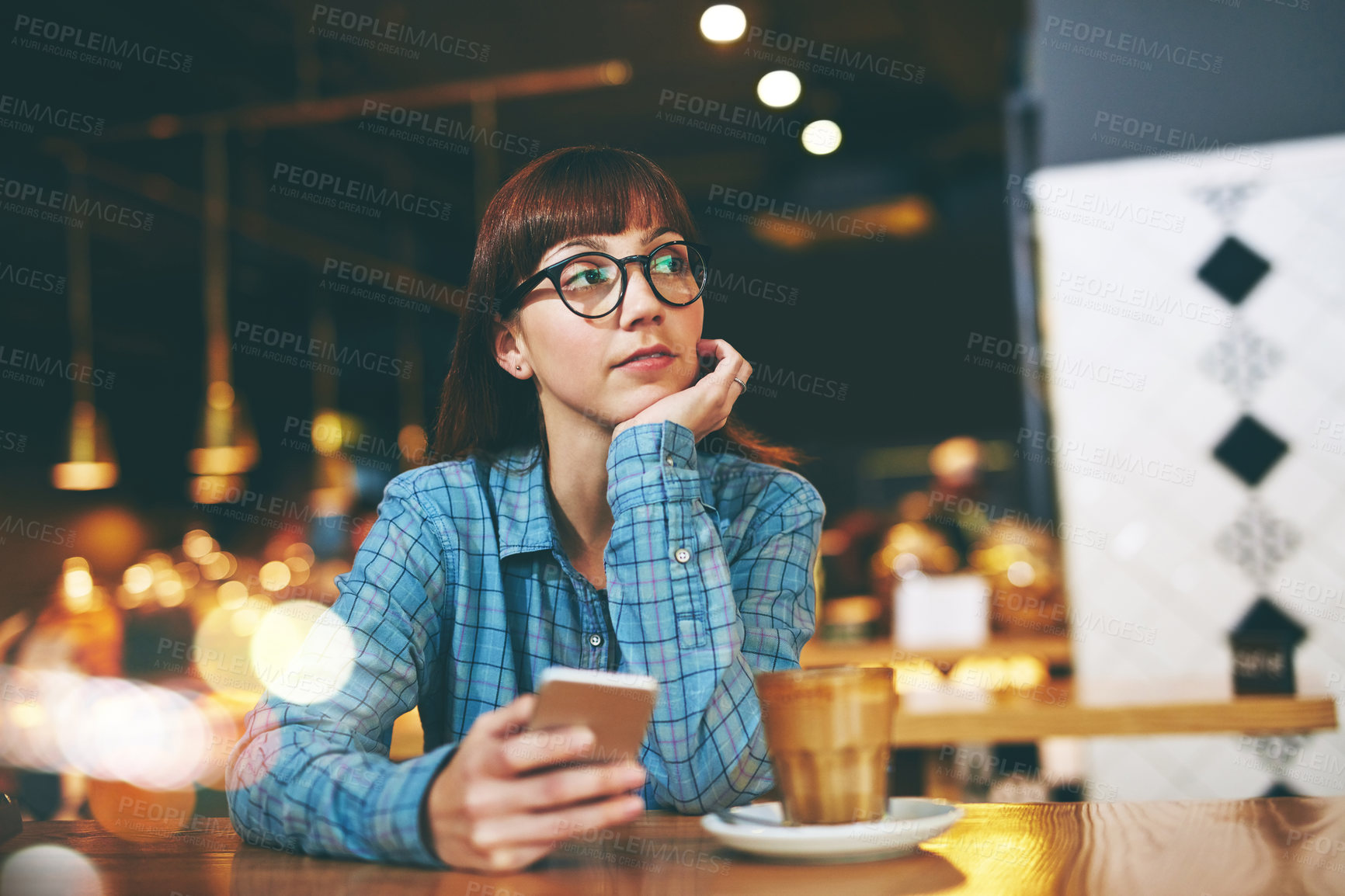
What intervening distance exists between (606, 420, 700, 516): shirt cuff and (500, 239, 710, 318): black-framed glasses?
0.54ft

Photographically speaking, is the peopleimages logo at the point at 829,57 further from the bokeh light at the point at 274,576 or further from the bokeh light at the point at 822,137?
the bokeh light at the point at 274,576

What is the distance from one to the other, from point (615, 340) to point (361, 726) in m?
0.53

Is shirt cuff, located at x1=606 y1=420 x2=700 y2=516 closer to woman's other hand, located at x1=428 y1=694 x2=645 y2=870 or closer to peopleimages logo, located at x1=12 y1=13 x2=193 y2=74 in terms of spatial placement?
woman's other hand, located at x1=428 y1=694 x2=645 y2=870

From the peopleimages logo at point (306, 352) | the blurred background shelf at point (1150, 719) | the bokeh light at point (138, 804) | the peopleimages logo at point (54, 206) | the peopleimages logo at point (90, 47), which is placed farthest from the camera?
the peopleimages logo at point (306, 352)

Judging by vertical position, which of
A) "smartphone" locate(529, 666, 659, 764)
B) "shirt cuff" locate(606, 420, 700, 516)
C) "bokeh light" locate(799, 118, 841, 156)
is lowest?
"smartphone" locate(529, 666, 659, 764)

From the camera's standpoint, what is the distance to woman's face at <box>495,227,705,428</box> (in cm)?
131

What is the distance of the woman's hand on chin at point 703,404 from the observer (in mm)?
1282

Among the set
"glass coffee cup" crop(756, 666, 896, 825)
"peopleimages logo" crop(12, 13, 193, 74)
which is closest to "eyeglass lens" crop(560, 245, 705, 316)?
"glass coffee cup" crop(756, 666, 896, 825)

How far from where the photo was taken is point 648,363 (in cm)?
132

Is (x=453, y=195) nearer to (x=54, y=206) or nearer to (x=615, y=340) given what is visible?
(x=54, y=206)

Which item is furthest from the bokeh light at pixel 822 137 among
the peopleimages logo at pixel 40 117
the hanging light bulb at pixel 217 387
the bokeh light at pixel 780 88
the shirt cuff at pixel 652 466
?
the shirt cuff at pixel 652 466

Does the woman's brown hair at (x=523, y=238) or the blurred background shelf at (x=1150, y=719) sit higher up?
the woman's brown hair at (x=523, y=238)

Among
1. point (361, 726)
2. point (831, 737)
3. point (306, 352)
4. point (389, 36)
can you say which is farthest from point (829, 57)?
point (831, 737)

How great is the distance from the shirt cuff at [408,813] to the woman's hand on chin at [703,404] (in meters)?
0.53
